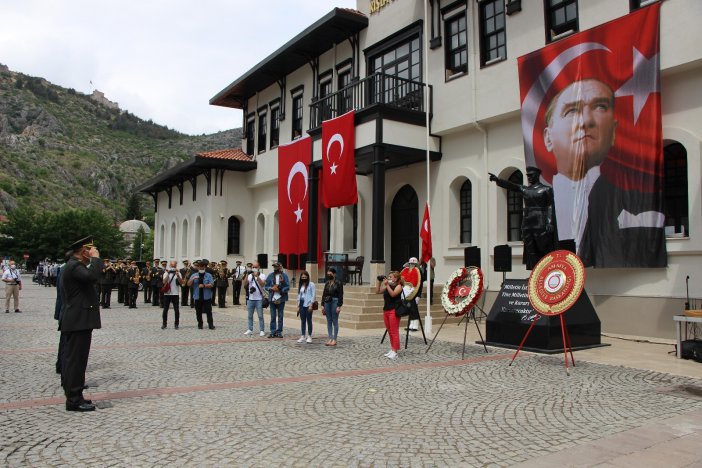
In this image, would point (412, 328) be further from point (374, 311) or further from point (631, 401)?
point (631, 401)

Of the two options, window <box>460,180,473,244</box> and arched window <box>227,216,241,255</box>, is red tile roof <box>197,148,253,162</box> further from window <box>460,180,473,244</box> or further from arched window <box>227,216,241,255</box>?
window <box>460,180,473,244</box>

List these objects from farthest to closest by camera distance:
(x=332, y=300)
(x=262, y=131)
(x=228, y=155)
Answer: (x=228, y=155)
(x=262, y=131)
(x=332, y=300)

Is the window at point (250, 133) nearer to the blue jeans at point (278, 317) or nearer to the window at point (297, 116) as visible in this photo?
the window at point (297, 116)

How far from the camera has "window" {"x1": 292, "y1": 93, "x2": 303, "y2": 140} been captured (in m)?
25.9

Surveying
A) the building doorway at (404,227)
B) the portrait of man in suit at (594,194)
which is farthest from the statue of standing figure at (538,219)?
the building doorway at (404,227)

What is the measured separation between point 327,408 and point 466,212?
12.7m

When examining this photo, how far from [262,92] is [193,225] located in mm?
8460

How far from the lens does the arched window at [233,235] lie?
98.1 feet

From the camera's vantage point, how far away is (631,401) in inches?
271

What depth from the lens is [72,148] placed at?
12012 cm

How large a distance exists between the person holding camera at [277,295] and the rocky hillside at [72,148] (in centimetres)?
9140

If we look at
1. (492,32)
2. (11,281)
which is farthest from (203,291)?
(492,32)

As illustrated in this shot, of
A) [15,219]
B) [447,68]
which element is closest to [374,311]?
[447,68]

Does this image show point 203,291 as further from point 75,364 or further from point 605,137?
point 605,137
